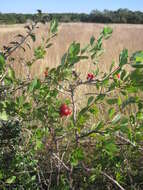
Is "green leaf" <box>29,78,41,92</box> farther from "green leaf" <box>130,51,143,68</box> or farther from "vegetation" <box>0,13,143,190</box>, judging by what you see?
"green leaf" <box>130,51,143,68</box>

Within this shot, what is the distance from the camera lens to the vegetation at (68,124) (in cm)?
117

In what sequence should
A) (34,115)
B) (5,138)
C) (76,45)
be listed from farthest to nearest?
(5,138)
(34,115)
(76,45)

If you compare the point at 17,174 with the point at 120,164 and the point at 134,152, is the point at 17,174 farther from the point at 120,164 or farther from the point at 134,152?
the point at 134,152

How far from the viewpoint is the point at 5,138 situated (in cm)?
170

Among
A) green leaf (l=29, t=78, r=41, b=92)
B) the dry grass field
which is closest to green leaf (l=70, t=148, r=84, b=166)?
green leaf (l=29, t=78, r=41, b=92)

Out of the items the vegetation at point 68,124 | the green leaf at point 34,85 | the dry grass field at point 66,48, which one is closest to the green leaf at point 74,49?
the vegetation at point 68,124

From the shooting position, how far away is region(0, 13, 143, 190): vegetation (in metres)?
1.17

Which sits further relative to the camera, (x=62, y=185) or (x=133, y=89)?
(x=62, y=185)

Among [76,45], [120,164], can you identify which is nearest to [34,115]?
[76,45]

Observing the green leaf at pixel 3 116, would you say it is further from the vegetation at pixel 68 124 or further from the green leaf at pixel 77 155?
the green leaf at pixel 77 155

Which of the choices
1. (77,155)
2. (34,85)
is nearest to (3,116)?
(34,85)

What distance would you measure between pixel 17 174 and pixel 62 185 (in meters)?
0.20

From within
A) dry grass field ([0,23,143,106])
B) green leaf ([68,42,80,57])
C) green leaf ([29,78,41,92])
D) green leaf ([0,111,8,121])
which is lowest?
dry grass field ([0,23,143,106])

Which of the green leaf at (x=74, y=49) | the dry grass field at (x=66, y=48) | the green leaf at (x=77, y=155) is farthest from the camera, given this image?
the dry grass field at (x=66, y=48)
